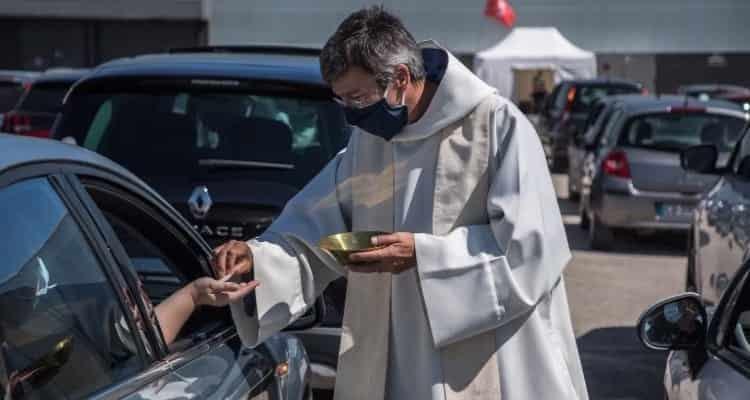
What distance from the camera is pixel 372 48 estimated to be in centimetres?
328

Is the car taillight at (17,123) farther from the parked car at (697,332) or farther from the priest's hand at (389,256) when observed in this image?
the priest's hand at (389,256)

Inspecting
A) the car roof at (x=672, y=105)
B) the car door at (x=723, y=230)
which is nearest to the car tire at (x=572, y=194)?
the car roof at (x=672, y=105)

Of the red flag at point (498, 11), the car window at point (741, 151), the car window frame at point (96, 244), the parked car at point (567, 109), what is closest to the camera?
the car window frame at point (96, 244)

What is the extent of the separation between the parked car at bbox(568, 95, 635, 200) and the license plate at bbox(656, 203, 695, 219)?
208 cm

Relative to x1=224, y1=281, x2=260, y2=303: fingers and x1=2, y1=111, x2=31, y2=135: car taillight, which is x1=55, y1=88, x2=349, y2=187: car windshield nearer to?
x1=224, y1=281, x2=260, y2=303: fingers

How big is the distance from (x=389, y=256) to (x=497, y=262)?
260 mm

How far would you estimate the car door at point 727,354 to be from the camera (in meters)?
3.58

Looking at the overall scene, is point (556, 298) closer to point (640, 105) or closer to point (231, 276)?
point (231, 276)

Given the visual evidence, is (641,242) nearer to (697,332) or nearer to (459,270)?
(697,332)

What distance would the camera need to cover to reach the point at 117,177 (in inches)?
131

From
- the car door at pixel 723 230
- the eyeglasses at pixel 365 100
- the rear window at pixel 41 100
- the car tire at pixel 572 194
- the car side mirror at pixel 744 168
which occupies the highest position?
the eyeglasses at pixel 365 100

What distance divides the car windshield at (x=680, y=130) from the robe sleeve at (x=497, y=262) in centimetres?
1023

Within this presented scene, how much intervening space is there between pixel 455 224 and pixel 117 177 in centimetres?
82

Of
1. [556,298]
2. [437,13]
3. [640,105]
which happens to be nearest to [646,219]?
[640,105]
